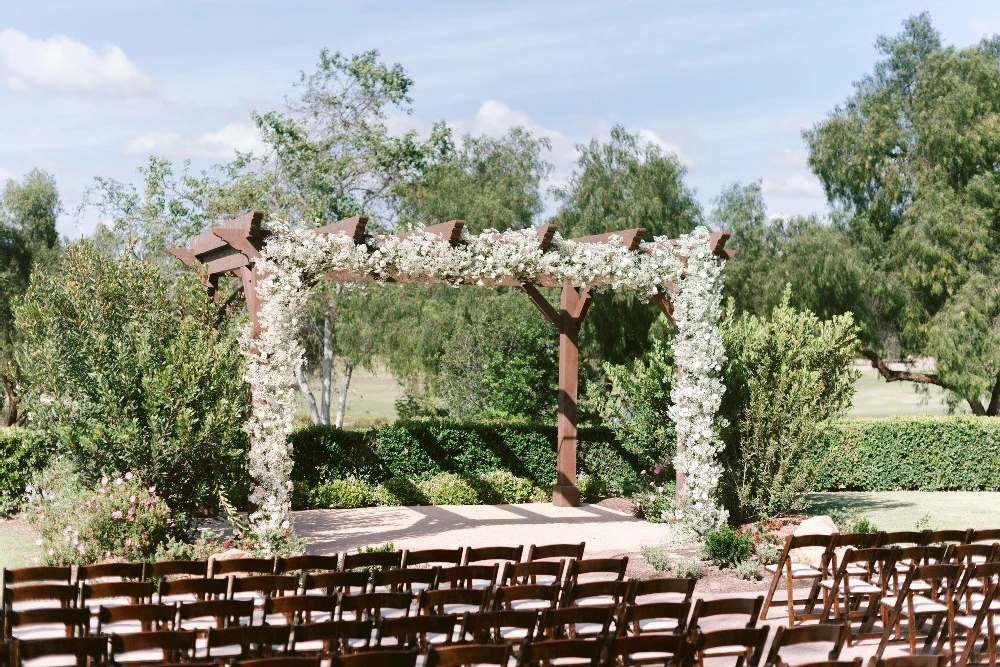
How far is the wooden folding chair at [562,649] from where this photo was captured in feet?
16.7

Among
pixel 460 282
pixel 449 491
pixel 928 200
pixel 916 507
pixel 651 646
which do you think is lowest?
pixel 916 507

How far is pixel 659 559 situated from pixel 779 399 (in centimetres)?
299

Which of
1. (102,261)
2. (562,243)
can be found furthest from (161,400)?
(562,243)

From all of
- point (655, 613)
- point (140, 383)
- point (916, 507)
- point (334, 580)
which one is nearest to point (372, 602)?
point (334, 580)

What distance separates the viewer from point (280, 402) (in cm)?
1095

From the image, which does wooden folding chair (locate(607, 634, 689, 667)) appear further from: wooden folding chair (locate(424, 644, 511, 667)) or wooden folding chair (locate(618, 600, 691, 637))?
wooden folding chair (locate(424, 644, 511, 667))

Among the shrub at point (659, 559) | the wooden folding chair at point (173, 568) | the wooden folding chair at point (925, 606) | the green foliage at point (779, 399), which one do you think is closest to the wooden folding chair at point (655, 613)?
the wooden folding chair at point (925, 606)

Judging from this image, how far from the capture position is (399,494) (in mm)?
15578

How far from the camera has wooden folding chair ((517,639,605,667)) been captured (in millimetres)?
5090

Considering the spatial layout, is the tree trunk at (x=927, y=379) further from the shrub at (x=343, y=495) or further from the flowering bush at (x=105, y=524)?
the flowering bush at (x=105, y=524)

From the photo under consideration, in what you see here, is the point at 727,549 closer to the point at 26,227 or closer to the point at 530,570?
the point at 530,570

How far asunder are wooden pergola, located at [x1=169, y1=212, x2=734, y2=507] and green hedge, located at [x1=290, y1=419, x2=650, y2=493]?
2.78 ft

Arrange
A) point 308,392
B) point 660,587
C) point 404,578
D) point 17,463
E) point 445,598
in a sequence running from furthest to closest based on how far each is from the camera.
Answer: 1. point 308,392
2. point 17,463
3. point 404,578
4. point 660,587
5. point 445,598

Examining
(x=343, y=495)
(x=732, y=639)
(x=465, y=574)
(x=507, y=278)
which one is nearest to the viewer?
(x=732, y=639)
